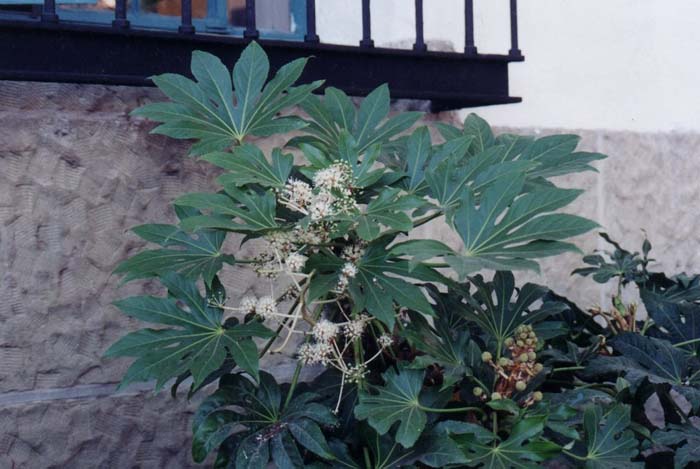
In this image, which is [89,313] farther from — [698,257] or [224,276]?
[698,257]

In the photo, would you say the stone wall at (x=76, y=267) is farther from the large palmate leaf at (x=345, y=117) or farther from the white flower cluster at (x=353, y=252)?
the white flower cluster at (x=353, y=252)

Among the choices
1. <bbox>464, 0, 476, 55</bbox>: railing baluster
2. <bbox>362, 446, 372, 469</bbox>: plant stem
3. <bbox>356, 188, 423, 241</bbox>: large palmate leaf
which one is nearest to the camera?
<bbox>356, 188, 423, 241</bbox>: large palmate leaf

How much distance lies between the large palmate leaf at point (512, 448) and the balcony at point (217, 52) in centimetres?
75

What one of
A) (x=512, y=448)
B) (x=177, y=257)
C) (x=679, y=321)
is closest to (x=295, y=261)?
(x=177, y=257)

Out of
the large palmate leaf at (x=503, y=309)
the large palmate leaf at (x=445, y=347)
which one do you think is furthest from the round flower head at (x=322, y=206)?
the large palmate leaf at (x=503, y=309)

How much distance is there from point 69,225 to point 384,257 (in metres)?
0.63

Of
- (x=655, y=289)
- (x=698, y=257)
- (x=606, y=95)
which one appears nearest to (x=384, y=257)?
(x=655, y=289)

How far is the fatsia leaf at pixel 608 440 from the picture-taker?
55.5 inches

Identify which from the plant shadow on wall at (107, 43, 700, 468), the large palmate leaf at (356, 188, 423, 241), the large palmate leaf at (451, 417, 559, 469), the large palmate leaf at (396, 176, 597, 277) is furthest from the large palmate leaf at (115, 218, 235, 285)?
the large palmate leaf at (451, 417, 559, 469)

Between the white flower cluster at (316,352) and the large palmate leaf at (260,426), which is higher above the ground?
the white flower cluster at (316,352)

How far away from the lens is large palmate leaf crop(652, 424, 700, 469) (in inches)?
56.9

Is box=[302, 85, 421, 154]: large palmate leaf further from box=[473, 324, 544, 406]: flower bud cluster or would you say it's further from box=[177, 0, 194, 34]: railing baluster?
box=[473, 324, 544, 406]: flower bud cluster

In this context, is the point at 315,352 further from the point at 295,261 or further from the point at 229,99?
the point at 229,99

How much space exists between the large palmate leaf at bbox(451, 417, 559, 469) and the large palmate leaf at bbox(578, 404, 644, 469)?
117mm
